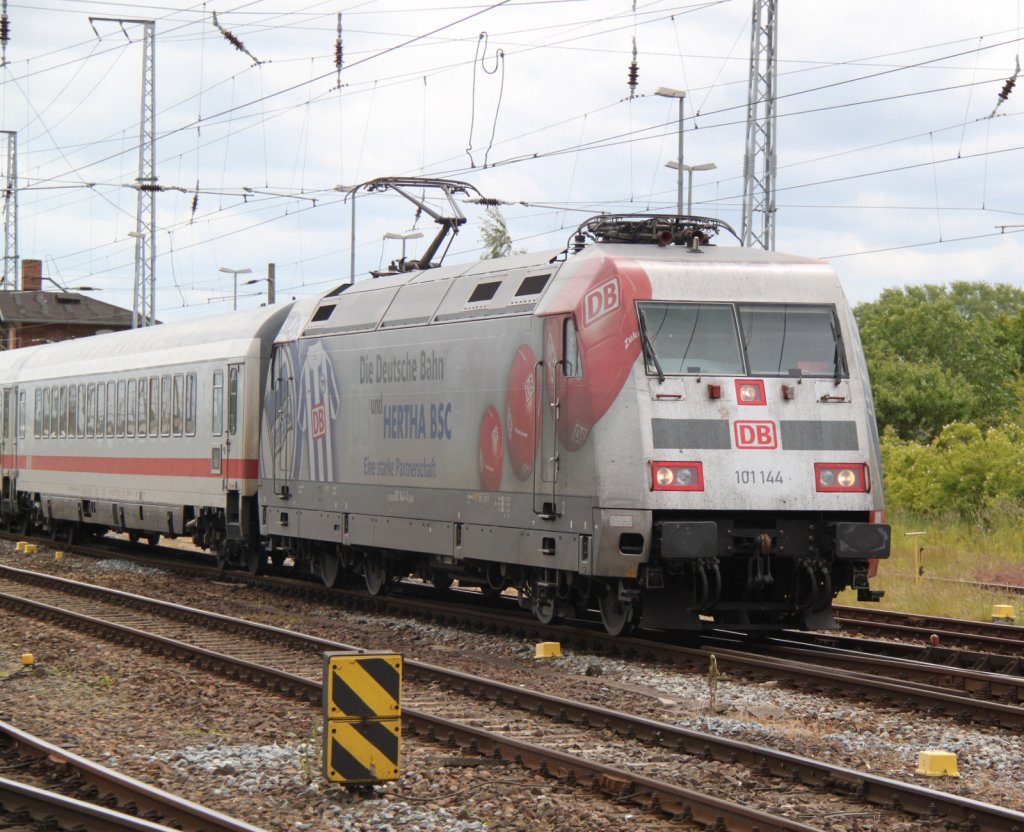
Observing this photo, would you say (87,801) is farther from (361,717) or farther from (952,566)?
(952,566)

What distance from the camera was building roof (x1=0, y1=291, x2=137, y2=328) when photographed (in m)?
73.7

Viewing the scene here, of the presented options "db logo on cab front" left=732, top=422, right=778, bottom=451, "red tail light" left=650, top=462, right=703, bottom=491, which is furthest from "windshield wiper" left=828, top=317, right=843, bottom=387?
"red tail light" left=650, top=462, right=703, bottom=491

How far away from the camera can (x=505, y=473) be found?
559 inches

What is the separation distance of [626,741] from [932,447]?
22.6 m

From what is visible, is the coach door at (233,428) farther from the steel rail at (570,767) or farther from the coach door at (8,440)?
the coach door at (8,440)

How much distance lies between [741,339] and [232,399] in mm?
9466

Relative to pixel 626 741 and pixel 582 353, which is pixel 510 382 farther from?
pixel 626 741

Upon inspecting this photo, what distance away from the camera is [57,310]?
3004 inches

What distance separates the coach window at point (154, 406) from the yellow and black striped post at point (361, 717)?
15.5 metres

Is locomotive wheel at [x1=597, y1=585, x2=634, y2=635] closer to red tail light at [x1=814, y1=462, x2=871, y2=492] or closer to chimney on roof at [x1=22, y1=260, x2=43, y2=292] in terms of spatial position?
red tail light at [x1=814, y1=462, x2=871, y2=492]

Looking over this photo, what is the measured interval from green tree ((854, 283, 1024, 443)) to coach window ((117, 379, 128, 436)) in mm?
38976

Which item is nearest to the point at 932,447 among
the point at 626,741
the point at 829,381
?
the point at 829,381

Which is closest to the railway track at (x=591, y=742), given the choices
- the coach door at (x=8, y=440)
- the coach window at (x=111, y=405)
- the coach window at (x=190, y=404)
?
the coach window at (x=190, y=404)

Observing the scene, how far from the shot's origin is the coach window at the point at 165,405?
22594 millimetres
